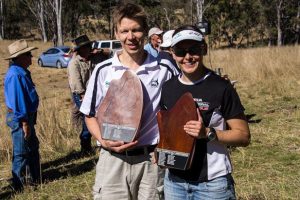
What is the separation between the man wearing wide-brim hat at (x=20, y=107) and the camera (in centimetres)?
518

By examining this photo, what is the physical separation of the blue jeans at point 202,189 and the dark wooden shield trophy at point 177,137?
4.2 inches

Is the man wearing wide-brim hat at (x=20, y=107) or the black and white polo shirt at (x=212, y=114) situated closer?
the black and white polo shirt at (x=212, y=114)

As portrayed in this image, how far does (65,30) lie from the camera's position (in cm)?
4925

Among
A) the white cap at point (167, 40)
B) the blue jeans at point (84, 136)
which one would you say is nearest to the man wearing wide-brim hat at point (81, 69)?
the blue jeans at point (84, 136)

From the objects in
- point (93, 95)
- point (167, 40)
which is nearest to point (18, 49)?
point (167, 40)

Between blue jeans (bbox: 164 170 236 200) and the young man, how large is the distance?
309 millimetres

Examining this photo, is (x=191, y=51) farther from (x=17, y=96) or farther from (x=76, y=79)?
(x=76, y=79)

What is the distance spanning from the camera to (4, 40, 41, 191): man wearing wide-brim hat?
5.18 m

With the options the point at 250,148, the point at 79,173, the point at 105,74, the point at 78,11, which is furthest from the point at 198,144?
the point at 78,11

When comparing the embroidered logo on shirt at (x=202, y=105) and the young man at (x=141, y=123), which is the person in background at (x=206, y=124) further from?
the young man at (x=141, y=123)

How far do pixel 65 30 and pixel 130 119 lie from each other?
1883 inches

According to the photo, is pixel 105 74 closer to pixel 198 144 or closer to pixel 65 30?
pixel 198 144

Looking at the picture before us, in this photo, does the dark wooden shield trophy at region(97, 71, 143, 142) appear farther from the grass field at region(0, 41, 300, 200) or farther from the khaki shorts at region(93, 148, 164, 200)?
the grass field at region(0, 41, 300, 200)

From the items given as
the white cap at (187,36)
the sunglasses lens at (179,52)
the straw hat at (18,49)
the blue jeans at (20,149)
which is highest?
the white cap at (187,36)
